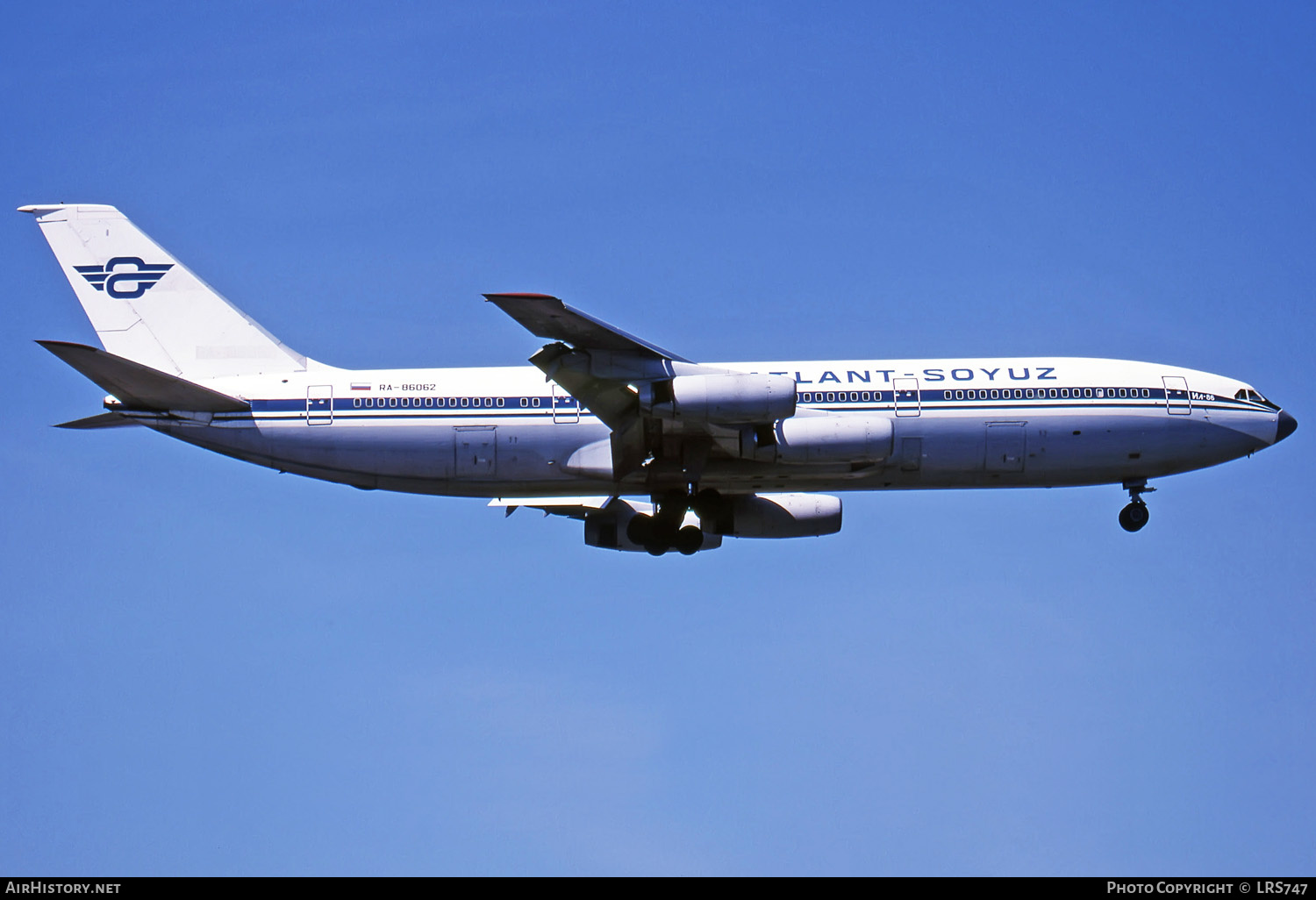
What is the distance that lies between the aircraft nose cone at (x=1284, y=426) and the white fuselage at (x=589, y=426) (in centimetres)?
348

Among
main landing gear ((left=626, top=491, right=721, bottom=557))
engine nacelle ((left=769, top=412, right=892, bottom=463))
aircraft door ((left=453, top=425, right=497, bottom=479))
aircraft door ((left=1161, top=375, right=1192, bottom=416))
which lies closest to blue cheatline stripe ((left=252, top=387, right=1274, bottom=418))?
aircraft door ((left=453, top=425, right=497, bottom=479))

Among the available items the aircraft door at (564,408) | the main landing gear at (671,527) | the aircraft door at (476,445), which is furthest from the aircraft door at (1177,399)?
the aircraft door at (476,445)

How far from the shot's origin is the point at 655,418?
32.9m

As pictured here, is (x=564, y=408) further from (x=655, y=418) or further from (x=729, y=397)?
(x=729, y=397)

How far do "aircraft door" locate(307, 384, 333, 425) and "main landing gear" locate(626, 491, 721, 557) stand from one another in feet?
25.3

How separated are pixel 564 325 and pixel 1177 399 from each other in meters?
15.2

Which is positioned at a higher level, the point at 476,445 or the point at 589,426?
the point at 589,426

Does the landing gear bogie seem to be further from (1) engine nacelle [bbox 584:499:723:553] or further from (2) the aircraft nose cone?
(1) engine nacelle [bbox 584:499:723:553]

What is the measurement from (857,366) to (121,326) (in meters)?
17.8

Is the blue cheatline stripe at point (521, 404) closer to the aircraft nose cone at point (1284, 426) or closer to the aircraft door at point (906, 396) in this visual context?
the aircraft door at point (906, 396)

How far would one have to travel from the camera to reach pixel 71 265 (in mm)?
37781

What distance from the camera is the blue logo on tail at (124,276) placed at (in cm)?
3769

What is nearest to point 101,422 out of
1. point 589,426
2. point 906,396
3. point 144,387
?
point 144,387
